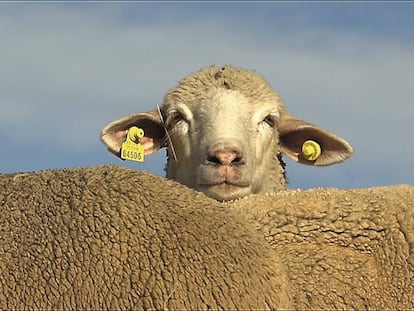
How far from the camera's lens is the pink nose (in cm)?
748

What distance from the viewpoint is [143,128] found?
9.20 metres

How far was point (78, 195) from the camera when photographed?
11.8 feet

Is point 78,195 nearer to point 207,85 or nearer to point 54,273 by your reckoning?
point 54,273

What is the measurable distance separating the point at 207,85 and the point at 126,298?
214 inches

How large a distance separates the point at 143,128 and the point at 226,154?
1880 millimetres

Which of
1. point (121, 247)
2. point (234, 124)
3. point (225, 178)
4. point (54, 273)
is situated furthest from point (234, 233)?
point (234, 124)

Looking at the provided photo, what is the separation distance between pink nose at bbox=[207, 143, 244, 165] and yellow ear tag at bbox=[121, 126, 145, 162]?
1295 millimetres

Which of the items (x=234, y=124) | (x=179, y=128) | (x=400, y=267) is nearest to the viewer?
(x=400, y=267)

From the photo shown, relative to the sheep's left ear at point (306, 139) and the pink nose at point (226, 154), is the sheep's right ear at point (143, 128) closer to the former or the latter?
the sheep's left ear at point (306, 139)

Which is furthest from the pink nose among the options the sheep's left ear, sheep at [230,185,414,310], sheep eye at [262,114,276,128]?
sheep at [230,185,414,310]

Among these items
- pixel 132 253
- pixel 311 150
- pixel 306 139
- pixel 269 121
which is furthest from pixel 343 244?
pixel 306 139

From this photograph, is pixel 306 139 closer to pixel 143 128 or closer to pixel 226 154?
pixel 143 128

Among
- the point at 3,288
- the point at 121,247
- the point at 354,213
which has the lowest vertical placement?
the point at 3,288

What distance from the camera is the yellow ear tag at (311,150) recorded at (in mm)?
9047
